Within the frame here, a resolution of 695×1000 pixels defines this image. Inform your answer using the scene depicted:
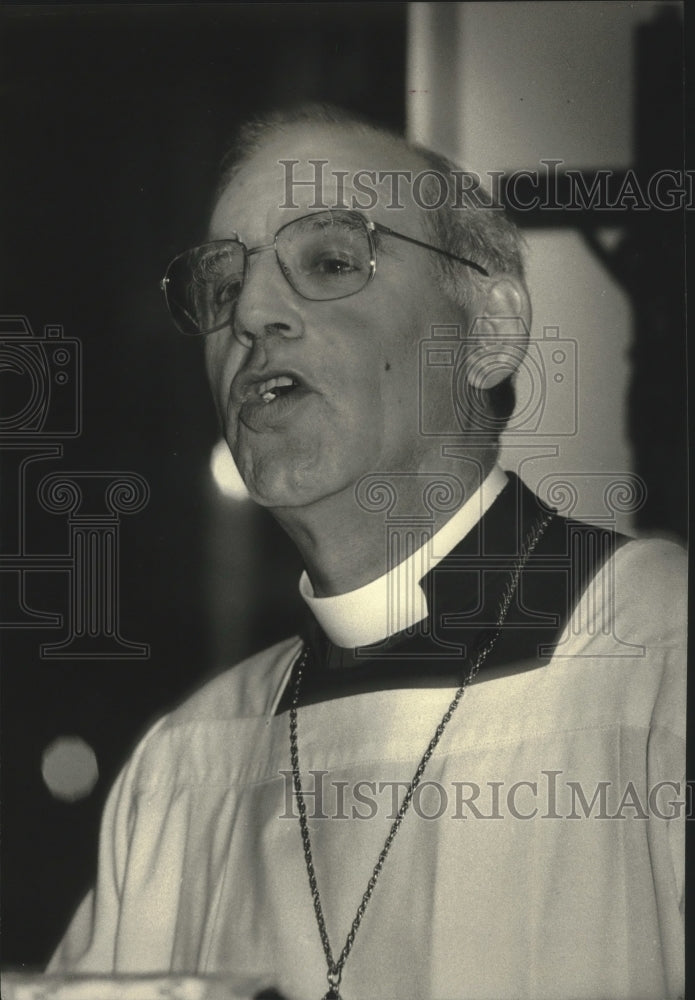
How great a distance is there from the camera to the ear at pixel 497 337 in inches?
51.9

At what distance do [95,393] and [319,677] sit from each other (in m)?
0.45

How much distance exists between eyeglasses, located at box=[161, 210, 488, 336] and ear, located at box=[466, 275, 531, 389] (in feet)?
0.11

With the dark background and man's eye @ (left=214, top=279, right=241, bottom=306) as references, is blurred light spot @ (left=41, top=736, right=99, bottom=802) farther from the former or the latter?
man's eye @ (left=214, top=279, right=241, bottom=306)

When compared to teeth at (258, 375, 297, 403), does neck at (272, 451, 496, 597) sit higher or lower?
lower

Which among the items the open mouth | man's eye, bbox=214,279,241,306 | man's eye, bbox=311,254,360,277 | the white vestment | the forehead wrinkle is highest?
the forehead wrinkle

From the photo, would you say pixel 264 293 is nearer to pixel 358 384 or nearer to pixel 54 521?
pixel 358 384

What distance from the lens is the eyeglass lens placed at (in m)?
1.31

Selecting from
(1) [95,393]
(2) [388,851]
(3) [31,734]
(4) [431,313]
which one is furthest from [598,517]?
(3) [31,734]

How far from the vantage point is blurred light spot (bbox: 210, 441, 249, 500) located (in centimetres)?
135

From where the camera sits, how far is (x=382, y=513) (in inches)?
51.7

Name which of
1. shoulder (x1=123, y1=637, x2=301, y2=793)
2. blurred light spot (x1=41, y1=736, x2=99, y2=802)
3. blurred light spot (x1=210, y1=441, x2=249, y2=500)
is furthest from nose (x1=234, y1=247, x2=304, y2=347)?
blurred light spot (x1=41, y1=736, x2=99, y2=802)

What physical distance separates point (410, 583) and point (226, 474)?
0.26 meters

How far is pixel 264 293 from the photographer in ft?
4.30

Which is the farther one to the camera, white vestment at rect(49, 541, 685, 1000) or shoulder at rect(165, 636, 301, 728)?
shoulder at rect(165, 636, 301, 728)
